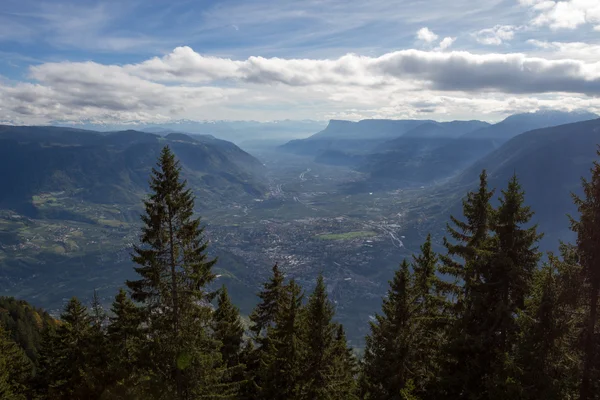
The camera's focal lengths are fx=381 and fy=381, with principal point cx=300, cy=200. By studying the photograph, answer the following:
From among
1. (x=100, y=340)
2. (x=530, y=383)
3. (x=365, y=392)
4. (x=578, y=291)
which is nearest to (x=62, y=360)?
(x=100, y=340)

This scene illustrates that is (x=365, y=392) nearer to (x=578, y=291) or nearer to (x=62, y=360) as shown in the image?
(x=578, y=291)

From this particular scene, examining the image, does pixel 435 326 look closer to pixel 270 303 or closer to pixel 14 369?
pixel 270 303

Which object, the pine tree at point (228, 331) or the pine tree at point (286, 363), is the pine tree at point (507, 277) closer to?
the pine tree at point (286, 363)

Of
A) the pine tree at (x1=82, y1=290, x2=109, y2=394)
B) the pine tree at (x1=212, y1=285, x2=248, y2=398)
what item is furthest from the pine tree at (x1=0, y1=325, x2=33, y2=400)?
the pine tree at (x1=212, y1=285, x2=248, y2=398)

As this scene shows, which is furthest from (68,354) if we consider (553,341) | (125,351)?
(553,341)

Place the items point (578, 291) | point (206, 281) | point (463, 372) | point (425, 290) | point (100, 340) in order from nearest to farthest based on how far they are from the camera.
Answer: point (578, 291)
point (463, 372)
point (206, 281)
point (425, 290)
point (100, 340)

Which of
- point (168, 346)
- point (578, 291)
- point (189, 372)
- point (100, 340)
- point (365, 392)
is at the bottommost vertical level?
point (365, 392)
